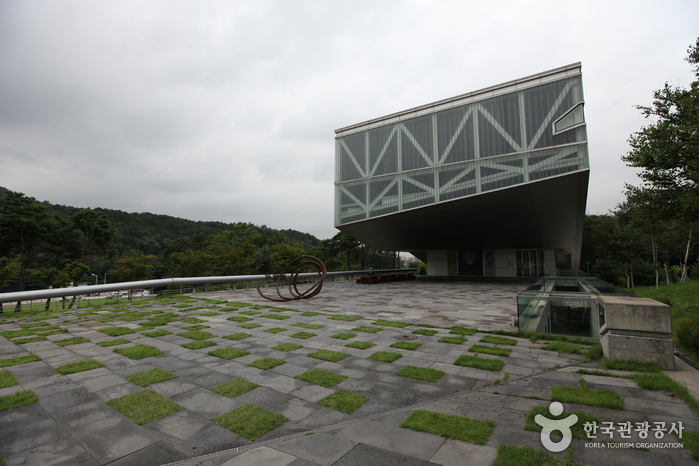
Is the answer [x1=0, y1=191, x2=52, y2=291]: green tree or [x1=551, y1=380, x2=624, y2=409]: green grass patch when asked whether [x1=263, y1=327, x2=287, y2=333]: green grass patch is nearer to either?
[x1=551, y1=380, x2=624, y2=409]: green grass patch

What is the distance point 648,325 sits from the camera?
5.29 m

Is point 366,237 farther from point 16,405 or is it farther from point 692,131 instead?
point 16,405

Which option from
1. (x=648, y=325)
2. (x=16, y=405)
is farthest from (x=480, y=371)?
(x=16, y=405)

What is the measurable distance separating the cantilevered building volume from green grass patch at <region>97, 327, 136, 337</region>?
750 inches

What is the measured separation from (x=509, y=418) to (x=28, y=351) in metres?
8.50

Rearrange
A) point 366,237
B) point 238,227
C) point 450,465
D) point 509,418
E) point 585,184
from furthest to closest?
1. point 238,227
2. point 366,237
3. point 585,184
4. point 509,418
5. point 450,465

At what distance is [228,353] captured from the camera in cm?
635

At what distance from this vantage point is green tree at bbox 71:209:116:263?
133 feet

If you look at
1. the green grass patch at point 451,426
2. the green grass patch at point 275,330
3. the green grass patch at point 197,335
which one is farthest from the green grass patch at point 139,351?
the green grass patch at point 451,426

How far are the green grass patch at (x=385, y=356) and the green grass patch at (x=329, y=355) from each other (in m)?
0.53

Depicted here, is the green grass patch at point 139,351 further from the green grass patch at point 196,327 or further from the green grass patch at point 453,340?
the green grass patch at point 453,340

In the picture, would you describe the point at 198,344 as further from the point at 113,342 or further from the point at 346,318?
the point at 346,318

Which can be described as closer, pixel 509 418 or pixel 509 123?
pixel 509 418

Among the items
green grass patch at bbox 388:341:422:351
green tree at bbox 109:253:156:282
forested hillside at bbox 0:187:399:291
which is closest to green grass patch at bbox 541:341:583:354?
green grass patch at bbox 388:341:422:351
